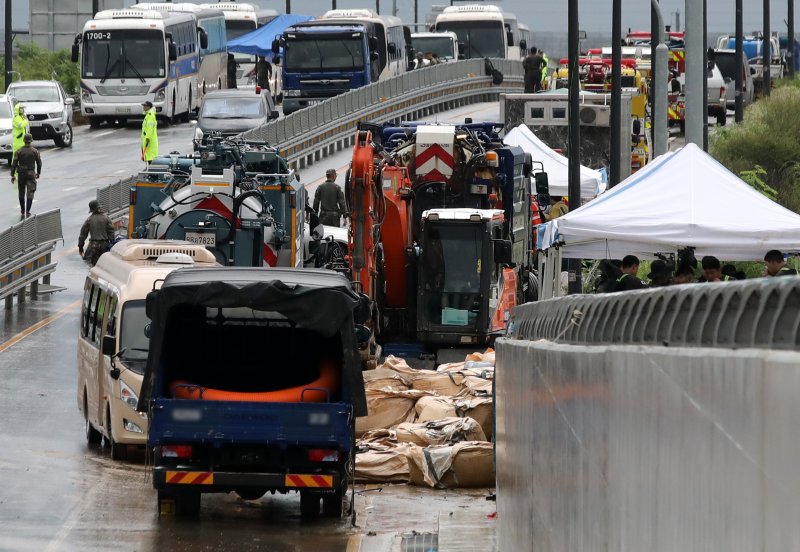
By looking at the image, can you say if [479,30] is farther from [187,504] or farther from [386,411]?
[187,504]

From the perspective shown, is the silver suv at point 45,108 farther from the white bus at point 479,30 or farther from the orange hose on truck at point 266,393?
the orange hose on truck at point 266,393

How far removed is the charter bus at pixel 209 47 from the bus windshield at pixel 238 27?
13395mm

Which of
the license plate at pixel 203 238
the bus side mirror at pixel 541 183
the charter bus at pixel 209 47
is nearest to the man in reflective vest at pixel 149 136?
the bus side mirror at pixel 541 183

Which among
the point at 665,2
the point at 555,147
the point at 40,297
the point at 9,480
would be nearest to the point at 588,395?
the point at 9,480

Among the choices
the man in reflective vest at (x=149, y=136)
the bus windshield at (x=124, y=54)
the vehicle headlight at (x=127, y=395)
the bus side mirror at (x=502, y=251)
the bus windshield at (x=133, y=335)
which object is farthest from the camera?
the bus windshield at (x=124, y=54)

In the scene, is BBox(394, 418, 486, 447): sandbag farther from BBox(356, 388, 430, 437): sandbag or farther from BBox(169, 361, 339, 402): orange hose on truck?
BBox(169, 361, 339, 402): orange hose on truck

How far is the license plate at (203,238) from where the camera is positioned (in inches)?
961

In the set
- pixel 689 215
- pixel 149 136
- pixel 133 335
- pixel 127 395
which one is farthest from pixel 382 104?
pixel 689 215

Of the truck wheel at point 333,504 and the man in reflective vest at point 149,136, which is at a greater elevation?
the man in reflective vest at point 149,136

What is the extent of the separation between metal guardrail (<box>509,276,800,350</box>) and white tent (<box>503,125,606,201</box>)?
2634cm

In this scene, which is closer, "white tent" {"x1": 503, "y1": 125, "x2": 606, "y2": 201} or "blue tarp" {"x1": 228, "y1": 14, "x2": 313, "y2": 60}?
"white tent" {"x1": 503, "y1": 125, "x2": 606, "y2": 201}

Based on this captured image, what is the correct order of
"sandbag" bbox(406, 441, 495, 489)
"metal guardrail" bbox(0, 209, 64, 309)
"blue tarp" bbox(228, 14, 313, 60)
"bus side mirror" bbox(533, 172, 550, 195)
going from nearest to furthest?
1. "sandbag" bbox(406, 441, 495, 489)
2. "metal guardrail" bbox(0, 209, 64, 309)
3. "bus side mirror" bbox(533, 172, 550, 195)
4. "blue tarp" bbox(228, 14, 313, 60)

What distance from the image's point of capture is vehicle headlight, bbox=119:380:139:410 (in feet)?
54.6

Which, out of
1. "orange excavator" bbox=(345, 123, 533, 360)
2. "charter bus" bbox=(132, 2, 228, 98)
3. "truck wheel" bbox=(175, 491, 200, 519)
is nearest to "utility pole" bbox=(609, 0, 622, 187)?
"orange excavator" bbox=(345, 123, 533, 360)
